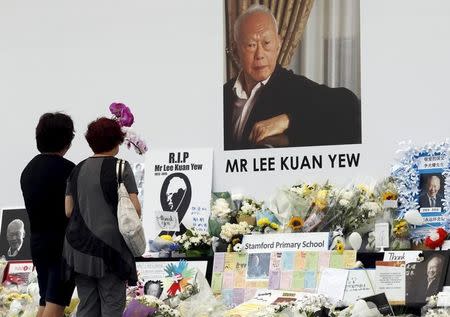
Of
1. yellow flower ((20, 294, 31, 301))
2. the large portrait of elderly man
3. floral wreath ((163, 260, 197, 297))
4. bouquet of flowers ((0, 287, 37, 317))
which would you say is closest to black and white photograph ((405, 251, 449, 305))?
the large portrait of elderly man

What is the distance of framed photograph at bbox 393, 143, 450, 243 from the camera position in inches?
235

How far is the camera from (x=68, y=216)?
201 inches

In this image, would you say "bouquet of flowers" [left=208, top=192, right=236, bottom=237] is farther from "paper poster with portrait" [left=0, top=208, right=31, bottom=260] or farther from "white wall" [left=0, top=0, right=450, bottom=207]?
"paper poster with portrait" [left=0, top=208, right=31, bottom=260]

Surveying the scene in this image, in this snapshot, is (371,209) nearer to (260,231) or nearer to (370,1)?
(260,231)

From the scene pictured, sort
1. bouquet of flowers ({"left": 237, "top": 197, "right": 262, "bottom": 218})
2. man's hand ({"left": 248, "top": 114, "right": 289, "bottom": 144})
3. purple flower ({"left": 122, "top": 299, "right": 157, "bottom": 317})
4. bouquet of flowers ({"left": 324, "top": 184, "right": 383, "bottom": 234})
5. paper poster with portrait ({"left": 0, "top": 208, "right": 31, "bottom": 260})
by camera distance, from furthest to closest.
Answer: paper poster with portrait ({"left": 0, "top": 208, "right": 31, "bottom": 260})
man's hand ({"left": 248, "top": 114, "right": 289, "bottom": 144})
bouquet of flowers ({"left": 237, "top": 197, "right": 262, "bottom": 218})
bouquet of flowers ({"left": 324, "top": 184, "right": 383, "bottom": 234})
purple flower ({"left": 122, "top": 299, "right": 157, "bottom": 317})

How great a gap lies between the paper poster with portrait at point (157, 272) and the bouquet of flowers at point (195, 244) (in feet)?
0.39

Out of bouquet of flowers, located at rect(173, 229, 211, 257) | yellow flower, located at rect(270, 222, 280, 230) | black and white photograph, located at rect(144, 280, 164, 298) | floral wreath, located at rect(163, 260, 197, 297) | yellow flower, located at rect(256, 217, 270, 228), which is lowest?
black and white photograph, located at rect(144, 280, 164, 298)

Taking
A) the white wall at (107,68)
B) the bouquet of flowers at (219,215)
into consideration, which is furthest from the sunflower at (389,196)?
the white wall at (107,68)

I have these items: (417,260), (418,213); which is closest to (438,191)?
(418,213)

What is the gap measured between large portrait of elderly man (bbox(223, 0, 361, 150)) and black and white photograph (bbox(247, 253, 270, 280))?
865 mm

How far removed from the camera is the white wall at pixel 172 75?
6.30 m

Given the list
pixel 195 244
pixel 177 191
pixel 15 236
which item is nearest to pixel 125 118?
pixel 177 191

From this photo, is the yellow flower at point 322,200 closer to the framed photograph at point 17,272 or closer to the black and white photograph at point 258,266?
the black and white photograph at point 258,266

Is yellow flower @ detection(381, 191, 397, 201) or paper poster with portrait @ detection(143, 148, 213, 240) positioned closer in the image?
yellow flower @ detection(381, 191, 397, 201)
